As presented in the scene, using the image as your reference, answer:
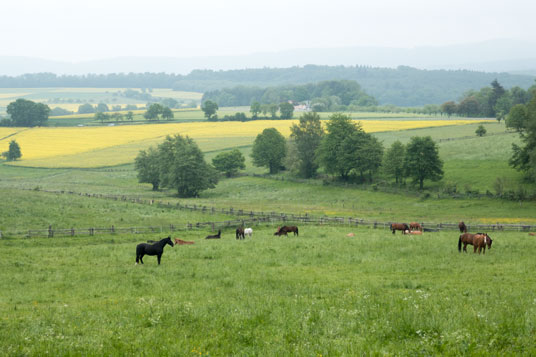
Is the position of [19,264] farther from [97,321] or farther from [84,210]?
[84,210]

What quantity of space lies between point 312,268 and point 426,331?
12.2 metres

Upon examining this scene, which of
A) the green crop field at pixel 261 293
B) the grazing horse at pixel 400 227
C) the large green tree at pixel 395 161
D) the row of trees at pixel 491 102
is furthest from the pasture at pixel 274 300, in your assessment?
the row of trees at pixel 491 102

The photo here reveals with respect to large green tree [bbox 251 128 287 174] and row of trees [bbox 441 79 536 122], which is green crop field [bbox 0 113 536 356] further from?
row of trees [bbox 441 79 536 122]

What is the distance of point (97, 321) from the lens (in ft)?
43.9

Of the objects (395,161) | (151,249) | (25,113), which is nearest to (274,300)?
(151,249)

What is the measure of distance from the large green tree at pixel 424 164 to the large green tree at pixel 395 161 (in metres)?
2.06

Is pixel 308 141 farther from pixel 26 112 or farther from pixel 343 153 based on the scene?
pixel 26 112

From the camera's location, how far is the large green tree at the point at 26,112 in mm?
155875

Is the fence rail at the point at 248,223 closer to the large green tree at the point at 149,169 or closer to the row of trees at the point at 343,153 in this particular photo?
the row of trees at the point at 343,153

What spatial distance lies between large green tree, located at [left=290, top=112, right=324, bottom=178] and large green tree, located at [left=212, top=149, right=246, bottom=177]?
12.3m

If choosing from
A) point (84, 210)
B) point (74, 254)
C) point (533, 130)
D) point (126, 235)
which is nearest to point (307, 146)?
point (533, 130)

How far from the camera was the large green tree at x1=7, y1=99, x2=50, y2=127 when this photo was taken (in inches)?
6137

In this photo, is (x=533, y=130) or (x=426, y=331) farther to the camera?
(x=533, y=130)

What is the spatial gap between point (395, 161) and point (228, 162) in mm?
35124
